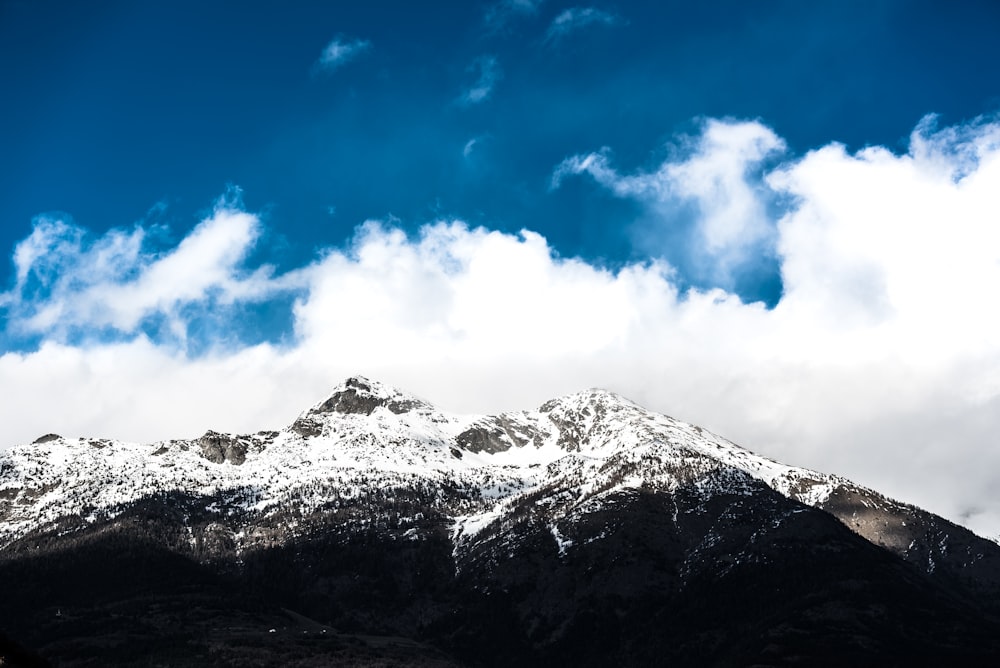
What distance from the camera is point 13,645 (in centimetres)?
5944
